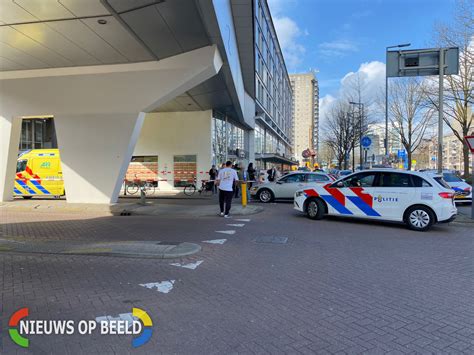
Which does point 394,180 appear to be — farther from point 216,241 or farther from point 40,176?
point 40,176

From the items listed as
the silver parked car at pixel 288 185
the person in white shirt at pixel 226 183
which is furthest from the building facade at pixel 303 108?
the person in white shirt at pixel 226 183

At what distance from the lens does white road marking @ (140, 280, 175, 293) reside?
15.2 ft

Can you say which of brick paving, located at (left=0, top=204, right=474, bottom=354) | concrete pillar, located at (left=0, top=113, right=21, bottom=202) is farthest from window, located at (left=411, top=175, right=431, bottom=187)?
concrete pillar, located at (left=0, top=113, right=21, bottom=202)

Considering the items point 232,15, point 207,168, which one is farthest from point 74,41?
point 207,168

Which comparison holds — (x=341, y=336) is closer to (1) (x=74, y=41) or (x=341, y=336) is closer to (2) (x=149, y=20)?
(2) (x=149, y=20)

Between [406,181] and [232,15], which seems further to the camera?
[232,15]

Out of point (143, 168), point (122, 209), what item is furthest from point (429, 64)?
point (143, 168)

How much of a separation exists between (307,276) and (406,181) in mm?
5700

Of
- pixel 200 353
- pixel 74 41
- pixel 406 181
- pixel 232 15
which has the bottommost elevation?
pixel 200 353

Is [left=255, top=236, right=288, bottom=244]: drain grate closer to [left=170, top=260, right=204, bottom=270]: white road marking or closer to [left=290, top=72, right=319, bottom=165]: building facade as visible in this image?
[left=170, top=260, right=204, bottom=270]: white road marking

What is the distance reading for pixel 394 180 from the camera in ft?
31.3

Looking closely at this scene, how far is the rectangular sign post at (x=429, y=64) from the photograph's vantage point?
42.0 ft

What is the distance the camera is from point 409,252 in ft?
22.2

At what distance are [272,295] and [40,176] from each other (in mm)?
16993
